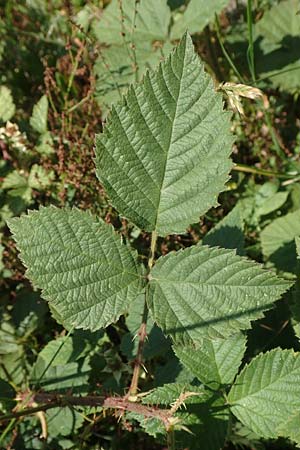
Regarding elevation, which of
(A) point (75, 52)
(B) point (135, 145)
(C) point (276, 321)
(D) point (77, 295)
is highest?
(A) point (75, 52)

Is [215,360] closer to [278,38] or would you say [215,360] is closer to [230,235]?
[230,235]

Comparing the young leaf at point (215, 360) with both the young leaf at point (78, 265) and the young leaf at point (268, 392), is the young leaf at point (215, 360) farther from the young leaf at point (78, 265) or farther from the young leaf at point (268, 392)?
the young leaf at point (78, 265)

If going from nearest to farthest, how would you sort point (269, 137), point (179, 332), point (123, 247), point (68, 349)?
point (179, 332), point (123, 247), point (68, 349), point (269, 137)

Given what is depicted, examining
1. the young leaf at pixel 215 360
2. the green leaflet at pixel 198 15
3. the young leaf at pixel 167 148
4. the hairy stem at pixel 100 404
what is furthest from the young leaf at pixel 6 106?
the young leaf at pixel 215 360

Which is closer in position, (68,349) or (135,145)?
(135,145)

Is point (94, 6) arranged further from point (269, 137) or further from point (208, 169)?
point (208, 169)

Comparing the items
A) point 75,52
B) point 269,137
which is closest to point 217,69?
point 269,137
